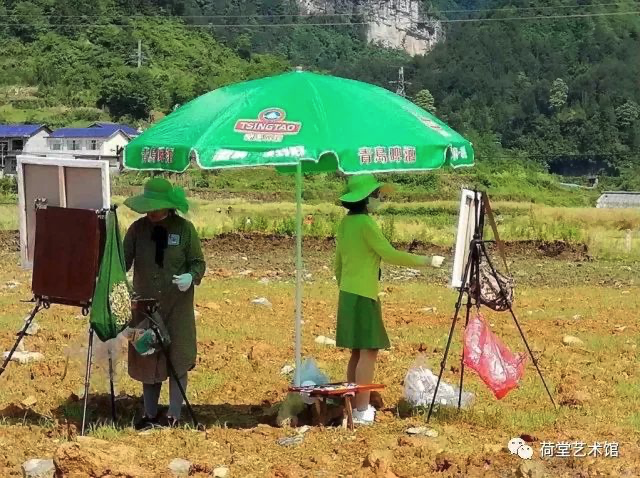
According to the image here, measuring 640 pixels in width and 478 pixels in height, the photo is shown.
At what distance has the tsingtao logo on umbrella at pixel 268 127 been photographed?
579 cm

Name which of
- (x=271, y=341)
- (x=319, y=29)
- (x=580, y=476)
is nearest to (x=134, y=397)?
(x=271, y=341)

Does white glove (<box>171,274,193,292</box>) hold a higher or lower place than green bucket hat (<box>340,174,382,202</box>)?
lower

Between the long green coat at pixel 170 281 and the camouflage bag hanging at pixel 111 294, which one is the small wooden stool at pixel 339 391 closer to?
the long green coat at pixel 170 281

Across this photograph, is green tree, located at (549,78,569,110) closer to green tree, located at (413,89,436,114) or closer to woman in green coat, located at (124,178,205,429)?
green tree, located at (413,89,436,114)

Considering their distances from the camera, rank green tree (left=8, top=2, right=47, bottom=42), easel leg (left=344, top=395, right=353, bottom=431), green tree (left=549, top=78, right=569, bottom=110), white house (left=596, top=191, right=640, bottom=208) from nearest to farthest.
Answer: easel leg (left=344, top=395, right=353, bottom=431) < white house (left=596, top=191, right=640, bottom=208) < green tree (left=549, top=78, right=569, bottom=110) < green tree (left=8, top=2, right=47, bottom=42)

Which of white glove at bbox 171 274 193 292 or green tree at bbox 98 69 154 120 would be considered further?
green tree at bbox 98 69 154 120

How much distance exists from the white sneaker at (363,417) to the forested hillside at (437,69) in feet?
217

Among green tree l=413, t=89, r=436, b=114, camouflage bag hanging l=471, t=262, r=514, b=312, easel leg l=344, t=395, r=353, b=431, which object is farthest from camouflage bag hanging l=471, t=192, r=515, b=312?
green tree l=413, t=89, r=436, b=114

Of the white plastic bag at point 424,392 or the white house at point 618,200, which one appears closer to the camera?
the white plastic bag at point 424,392

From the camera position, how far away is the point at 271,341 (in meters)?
10.5

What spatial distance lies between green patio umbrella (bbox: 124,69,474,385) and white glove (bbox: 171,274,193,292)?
2.62ft

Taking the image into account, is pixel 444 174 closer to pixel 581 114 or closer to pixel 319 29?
pixel 581 114

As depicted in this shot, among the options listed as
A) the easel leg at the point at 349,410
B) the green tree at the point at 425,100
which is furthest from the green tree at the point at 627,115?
the easel leg at the point at 349,410

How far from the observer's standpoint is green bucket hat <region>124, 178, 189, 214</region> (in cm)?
644
